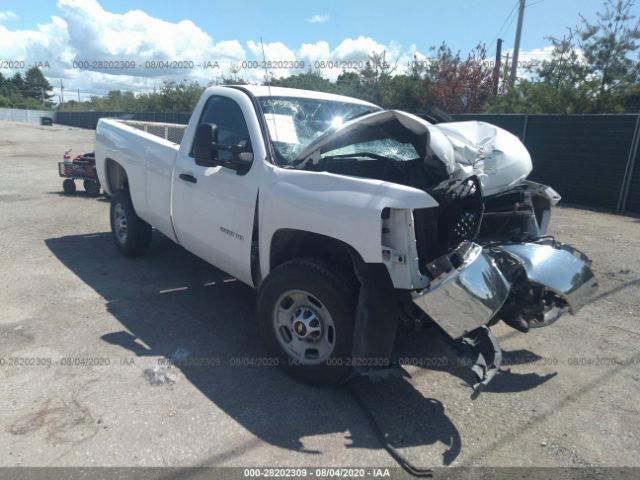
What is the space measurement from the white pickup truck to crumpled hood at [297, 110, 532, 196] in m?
0.01

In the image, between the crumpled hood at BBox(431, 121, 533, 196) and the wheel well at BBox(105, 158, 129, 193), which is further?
the wheel well at BBox(105, 158, 129, 193)

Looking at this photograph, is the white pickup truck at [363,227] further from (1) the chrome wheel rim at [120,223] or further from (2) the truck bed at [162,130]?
(2) the truck bed at [162,130]

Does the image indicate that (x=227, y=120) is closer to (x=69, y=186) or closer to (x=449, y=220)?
(x=449, y=220)

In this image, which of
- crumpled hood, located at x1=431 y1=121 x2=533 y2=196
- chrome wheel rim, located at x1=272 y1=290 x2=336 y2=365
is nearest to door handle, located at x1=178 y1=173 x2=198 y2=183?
chrome wheel rim, located at x1=272 y1=290 x2=336 y2=365

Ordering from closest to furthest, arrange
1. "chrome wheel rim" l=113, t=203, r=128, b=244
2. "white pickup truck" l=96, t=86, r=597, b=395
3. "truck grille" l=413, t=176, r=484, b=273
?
"white pickup truck" l=96, t=86, r=597, b=395, "truck grille" l=413, t=176, r=484, b=273, "chrome wheel rim" l=113, t=203, r=128, b=244

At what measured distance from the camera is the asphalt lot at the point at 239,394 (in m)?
2.89

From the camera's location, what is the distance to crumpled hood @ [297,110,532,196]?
335 cm

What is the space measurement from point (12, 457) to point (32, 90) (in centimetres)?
12124

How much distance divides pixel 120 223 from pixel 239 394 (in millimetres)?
3815

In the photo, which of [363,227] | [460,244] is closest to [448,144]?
[460,244]

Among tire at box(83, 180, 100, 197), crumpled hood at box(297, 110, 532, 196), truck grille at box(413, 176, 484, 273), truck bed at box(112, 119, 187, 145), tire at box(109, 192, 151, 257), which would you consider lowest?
tire at box(83, 180, 100, 197)

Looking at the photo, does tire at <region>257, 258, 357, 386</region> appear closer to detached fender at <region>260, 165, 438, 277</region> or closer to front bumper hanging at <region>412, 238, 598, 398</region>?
detached fender at <region>260, 165, 438, 277</region>

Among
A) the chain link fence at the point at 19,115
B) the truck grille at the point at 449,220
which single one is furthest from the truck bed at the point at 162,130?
the chain link fence at the point at 19,115

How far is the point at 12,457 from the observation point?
2.73m
